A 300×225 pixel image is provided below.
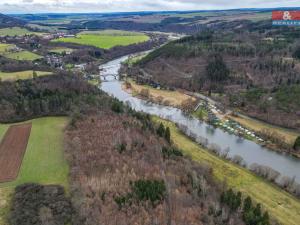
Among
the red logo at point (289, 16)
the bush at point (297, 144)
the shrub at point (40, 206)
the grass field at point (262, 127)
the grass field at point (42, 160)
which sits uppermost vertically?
the red logo at point (289, 16)

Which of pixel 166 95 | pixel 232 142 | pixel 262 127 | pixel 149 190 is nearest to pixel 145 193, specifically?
pixel 149 190

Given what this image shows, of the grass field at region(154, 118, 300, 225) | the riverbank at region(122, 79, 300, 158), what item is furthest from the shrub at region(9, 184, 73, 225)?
the riverbank at region(122, 79, 300, 158)

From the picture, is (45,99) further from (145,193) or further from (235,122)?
(235,122)

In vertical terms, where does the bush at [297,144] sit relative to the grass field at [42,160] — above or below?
below

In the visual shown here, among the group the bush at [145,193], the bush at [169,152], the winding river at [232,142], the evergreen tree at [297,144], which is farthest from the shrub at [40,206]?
the evergreen tree at [297,144]

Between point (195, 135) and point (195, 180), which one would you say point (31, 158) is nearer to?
point (195, 180)

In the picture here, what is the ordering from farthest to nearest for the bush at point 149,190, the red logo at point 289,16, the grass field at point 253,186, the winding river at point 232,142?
1. the red logo at point 289,16
2. the winding river at point 232,142
3. the grass field at point 253,186
4. the bush at point 149,190

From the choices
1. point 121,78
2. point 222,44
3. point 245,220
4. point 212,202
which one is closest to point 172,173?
point 212,202

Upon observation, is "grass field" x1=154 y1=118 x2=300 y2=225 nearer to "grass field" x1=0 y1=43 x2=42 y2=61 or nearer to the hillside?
the hillside

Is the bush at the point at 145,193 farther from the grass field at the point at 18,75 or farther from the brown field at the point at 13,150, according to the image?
the grass field at the point at 18,75
